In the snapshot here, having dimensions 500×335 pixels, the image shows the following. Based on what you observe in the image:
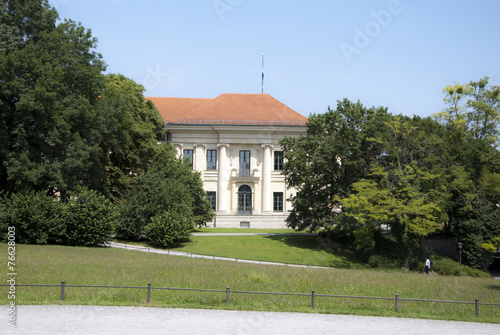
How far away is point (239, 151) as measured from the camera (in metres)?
61.3

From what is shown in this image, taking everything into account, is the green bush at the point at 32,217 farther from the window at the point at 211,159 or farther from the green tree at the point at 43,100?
the window at the point at 211,159

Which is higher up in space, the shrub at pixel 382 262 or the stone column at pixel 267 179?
the stone column at pixel 267 179

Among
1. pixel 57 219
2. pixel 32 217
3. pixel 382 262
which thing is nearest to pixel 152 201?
pixel 57 219

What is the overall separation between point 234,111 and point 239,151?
494 centimetres

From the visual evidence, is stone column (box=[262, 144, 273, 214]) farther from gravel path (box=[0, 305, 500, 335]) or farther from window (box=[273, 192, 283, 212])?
gravel path (box=[0, 305, 500, 335])

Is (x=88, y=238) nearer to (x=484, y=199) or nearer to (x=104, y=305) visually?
(x=104, y=305)

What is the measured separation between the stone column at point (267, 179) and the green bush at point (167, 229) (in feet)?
67.7

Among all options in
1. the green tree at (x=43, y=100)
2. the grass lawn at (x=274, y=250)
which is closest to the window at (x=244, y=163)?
the grass lawn at (x=274, y=250)

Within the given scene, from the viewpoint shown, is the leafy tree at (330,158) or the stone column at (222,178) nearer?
the leafy tree at (330,158)

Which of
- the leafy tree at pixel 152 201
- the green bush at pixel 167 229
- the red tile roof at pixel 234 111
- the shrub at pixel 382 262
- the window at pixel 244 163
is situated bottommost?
the shrub at pixel 382 262

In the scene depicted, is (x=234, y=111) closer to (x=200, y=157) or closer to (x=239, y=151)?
(x=239, y=151)

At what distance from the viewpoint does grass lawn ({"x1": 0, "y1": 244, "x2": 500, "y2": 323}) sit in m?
17.0

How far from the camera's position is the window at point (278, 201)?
2415 inches

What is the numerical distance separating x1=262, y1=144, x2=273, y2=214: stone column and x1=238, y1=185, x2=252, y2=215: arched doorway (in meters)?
1.85
